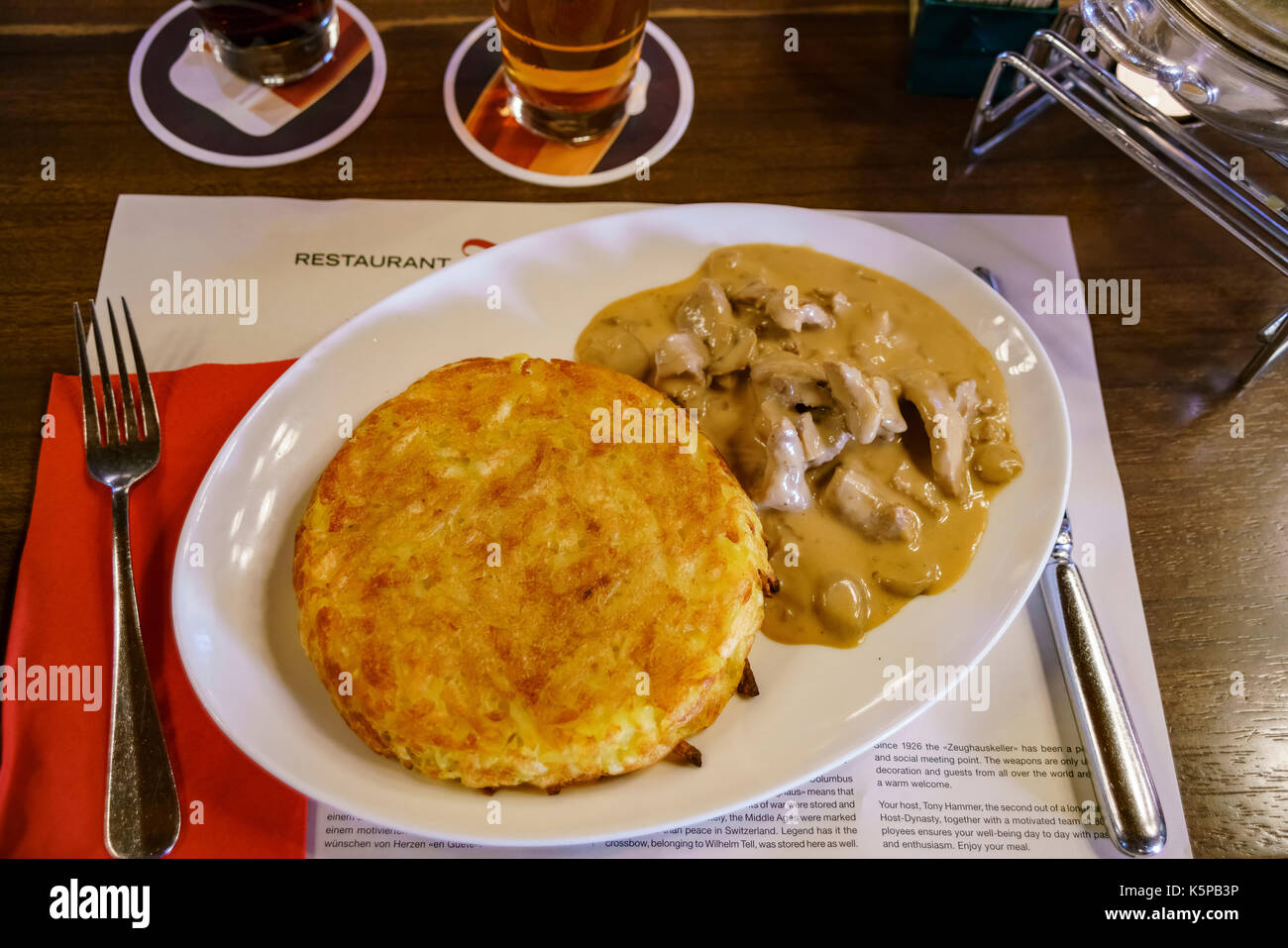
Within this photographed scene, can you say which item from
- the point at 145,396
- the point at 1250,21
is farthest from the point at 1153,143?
the point at 145,396

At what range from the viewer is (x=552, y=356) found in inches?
76.6

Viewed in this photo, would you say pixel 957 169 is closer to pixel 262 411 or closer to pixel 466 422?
pixel 466 422

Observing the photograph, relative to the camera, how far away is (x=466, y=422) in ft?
5.50

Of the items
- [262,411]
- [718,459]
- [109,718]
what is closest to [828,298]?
[718,459]

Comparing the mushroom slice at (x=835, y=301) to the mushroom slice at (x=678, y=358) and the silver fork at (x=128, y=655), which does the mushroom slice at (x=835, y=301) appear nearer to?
the mushroom slice at (x=678, y=358)

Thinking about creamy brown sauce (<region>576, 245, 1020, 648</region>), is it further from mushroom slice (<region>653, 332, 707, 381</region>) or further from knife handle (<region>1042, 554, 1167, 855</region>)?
knife handle (<region>1042, 554, 1167, 855</region>)

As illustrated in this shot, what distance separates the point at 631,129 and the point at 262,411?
1.30m

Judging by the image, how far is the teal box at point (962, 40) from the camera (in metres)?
2.30

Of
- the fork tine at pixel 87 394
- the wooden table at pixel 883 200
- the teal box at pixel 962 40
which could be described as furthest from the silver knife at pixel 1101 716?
the fork tine at pixel 87 394

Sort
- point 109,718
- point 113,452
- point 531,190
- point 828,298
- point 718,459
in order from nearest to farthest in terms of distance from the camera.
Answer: point 109,718, point 718,459, point 113,452, point 828,298, point 531,190

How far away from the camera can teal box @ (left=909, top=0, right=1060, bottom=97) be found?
2.30 metres

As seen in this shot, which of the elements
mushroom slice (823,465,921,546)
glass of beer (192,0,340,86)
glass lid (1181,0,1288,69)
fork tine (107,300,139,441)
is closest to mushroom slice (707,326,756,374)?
mushroom slice (823,465,921,546)

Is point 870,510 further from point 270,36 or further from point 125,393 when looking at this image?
point 270,36

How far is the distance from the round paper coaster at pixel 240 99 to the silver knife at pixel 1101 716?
2.06 meters
